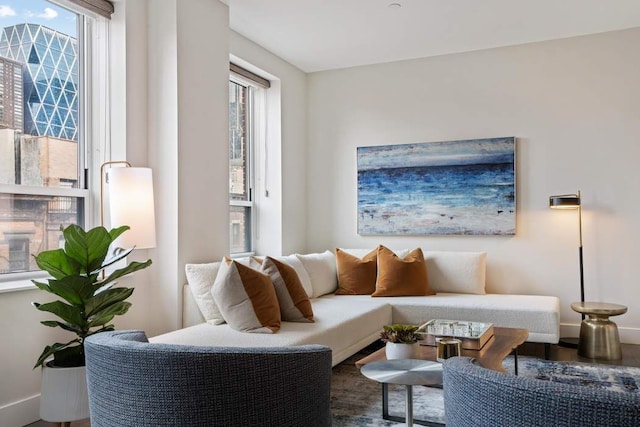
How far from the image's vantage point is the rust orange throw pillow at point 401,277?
464 centimetres

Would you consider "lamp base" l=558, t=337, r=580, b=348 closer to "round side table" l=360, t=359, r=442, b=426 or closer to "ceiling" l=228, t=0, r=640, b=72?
"ceiling" l=228, t=0, r=640, b=72

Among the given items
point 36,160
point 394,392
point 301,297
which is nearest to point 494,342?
point 394,392

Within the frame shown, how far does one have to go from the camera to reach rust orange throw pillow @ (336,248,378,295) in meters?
4.86

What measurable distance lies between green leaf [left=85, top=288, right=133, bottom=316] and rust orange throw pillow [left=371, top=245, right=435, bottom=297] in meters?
2.53

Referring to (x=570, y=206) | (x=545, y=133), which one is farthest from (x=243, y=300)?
(x=545, y=133)

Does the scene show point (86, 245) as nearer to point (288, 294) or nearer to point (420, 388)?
point (288, 294)

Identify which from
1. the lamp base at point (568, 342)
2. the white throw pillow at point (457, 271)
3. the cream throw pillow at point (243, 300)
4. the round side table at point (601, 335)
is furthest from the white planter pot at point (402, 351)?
the lamp base at point (568, 342)

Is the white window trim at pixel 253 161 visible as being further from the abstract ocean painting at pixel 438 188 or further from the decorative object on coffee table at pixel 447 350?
the decorative object on coffee table at pixel 447 350

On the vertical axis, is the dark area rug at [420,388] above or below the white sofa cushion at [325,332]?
below

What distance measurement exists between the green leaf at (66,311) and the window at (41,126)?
0.60 meters

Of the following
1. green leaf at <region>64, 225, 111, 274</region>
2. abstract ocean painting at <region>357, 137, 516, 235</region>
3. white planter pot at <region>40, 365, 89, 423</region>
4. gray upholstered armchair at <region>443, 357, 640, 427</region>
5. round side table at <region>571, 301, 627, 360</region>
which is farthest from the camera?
abstract ocean painting at <region>357, 137, 516, 235</region>

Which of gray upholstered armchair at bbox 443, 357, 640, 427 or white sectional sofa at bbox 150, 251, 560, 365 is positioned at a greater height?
gray upholstered armchair at bbox 443, 357, 640, 427

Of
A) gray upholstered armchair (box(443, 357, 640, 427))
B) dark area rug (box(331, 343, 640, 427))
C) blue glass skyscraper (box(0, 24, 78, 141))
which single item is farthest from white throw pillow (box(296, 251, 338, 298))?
gray upholstered armchair (box(443, 357, 640, 427))

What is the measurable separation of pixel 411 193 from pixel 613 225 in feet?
5.92
